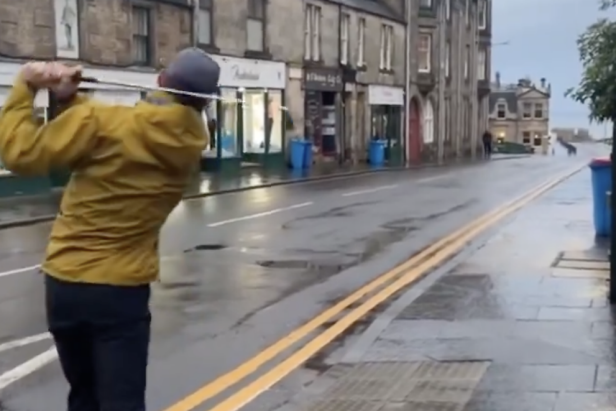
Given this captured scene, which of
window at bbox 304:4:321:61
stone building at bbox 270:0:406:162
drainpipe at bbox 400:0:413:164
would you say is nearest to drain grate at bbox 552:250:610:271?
stone building at bbox 270:0:406:162

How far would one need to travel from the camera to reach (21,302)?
404 inches

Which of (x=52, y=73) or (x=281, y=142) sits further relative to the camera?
(x=281, y=142)

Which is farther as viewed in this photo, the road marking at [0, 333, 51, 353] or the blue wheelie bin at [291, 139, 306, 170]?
the blue wheelie bin at [291, 139, 306, 170]

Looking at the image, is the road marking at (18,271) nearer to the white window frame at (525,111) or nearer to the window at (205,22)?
the window at (205,22)

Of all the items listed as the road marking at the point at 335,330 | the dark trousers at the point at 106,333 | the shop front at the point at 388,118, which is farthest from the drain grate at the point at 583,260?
the shop front at the point at 388,118

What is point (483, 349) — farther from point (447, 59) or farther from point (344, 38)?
point (447, 59)

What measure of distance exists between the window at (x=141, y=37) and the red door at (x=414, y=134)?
23.1 metres

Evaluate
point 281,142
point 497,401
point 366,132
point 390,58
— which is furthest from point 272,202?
point 390,58

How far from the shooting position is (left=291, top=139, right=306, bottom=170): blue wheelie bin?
37.7 m

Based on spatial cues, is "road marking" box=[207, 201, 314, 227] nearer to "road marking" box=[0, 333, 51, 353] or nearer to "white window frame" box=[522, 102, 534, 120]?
"road marking" box=[0, 333, 51, 353]

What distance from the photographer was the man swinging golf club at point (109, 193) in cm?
367

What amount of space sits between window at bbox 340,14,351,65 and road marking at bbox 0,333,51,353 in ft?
116

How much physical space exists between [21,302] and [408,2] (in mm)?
42582

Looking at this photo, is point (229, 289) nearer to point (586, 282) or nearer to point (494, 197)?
point (586, 282)
